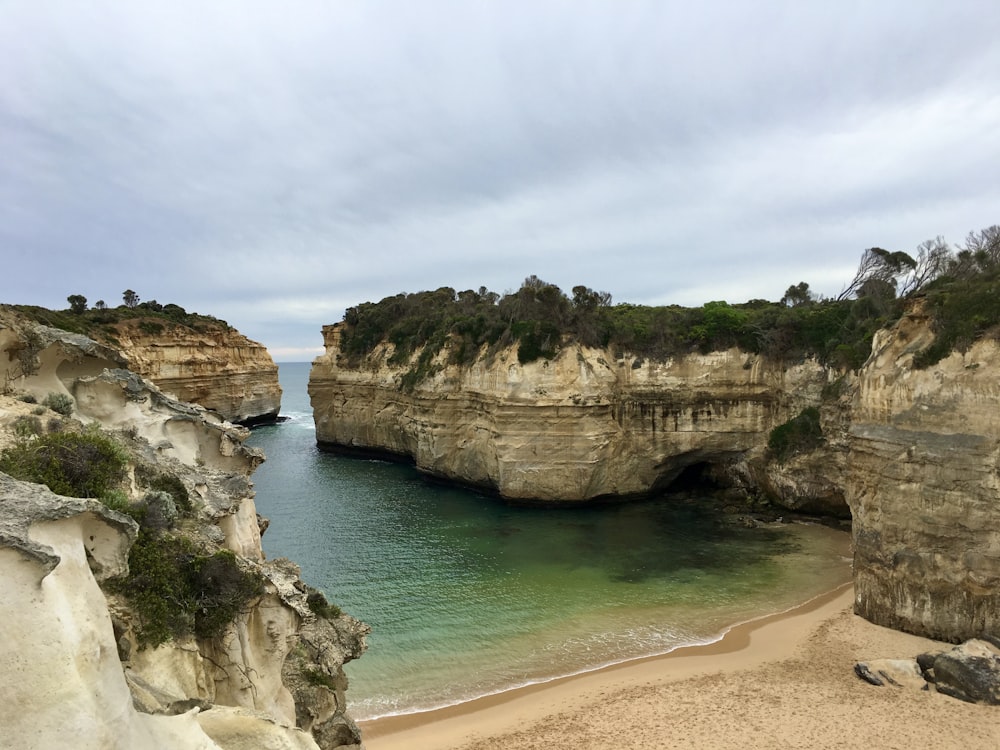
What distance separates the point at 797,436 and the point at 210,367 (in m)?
48.3

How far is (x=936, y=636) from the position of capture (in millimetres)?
13086

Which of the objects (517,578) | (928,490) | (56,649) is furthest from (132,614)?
(928,490)

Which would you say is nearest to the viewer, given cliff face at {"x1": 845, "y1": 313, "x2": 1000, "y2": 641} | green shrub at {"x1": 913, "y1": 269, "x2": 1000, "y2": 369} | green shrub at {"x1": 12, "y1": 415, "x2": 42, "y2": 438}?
green shrub at {"x1": 12, "y1": 415, "x2": 42, "y2": 438}

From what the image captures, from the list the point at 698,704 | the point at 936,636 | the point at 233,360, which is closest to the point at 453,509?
the point at 698,704

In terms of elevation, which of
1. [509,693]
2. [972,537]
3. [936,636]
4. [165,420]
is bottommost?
[509,693]

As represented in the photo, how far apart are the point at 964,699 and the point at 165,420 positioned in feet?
52.1

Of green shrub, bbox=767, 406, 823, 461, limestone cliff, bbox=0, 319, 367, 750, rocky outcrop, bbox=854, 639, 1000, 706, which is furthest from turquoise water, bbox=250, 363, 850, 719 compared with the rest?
limestone cliff, bbox=0, 319, 367, 750

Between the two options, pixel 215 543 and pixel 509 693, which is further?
pixel 509 693

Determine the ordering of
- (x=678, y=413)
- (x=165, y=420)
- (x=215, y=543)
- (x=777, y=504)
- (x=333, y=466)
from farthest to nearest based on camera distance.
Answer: (x=333, y=466)
(x=678, y=413)
(x=777, y=504)
(x=165, y=420)
(x=215, y=543)

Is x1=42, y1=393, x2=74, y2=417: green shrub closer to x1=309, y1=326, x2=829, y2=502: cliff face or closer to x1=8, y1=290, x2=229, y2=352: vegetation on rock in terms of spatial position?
x1=309, y1=326, x2=829, y2=502: cliff face

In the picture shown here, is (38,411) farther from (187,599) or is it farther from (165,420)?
(187,599)

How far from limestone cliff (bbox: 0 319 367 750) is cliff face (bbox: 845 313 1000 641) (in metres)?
13.1

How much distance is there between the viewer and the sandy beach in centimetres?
1022

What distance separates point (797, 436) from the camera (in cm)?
2398
